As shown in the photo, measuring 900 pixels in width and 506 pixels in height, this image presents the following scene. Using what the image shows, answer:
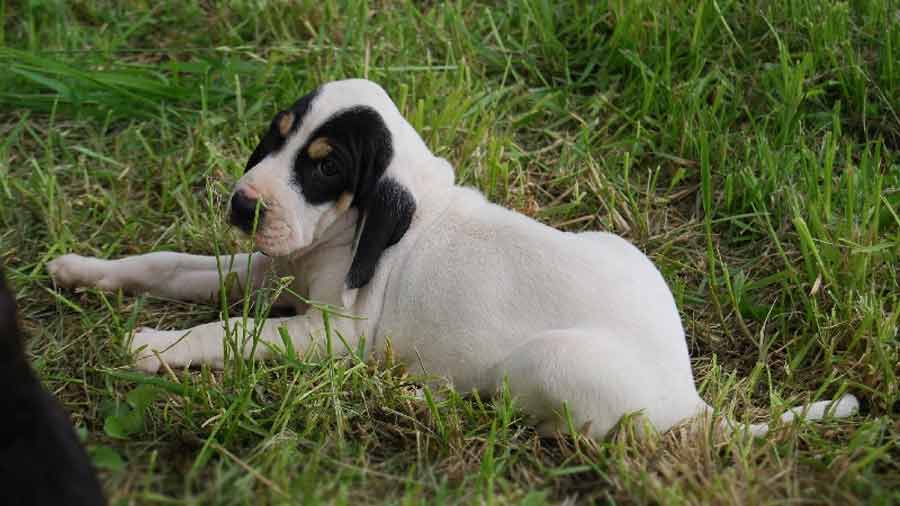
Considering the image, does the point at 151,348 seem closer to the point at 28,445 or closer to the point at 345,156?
the point at 345,156

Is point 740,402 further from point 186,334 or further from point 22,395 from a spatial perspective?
point 22,395

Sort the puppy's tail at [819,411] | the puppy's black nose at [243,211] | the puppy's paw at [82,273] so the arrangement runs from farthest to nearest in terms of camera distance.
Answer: the puppy's paw at [82,273]
the puppy's black nose at [243,211]
the puppy's tail at [819,411]

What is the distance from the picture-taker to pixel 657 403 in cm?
369

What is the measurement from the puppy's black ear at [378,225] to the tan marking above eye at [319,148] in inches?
9.0

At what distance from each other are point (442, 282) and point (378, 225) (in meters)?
0.32

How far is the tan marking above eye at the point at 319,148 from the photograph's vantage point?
3973 millimetres

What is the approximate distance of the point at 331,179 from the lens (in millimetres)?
4012

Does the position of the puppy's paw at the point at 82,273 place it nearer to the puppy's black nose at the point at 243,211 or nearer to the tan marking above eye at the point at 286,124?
the puppy's black nose at the point at 243,211

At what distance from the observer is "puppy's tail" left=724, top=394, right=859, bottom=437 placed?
3799 millimetres

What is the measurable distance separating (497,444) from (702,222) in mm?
1899

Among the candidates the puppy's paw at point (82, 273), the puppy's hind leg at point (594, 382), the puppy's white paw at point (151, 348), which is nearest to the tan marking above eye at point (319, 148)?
the puppy's white paw at point (151, 348)

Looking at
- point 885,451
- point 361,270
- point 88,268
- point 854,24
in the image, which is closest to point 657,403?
point 885,451

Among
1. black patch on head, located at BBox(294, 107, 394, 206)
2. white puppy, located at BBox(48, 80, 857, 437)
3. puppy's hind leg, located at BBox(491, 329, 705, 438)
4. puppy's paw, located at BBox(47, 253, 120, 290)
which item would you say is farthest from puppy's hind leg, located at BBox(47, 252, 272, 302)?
puppy's hind leg, located at BBox(491, 329, 705, 438)

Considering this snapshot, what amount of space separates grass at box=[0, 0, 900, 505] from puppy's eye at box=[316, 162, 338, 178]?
0.40 metres
